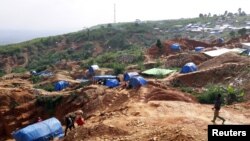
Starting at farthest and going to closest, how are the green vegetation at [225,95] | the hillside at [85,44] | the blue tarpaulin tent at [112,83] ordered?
the hillside at [85,44] < the blue tarpaulin tent at [112,83] < the green vegetation at [225,95]

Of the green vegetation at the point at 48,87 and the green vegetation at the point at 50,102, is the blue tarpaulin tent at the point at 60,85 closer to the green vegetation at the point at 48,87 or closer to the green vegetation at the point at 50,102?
the green vegetation at the point at 48,87

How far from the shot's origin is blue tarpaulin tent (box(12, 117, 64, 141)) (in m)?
18.0

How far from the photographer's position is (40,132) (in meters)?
18.2

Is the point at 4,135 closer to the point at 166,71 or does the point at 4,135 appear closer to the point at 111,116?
the point at 111,116

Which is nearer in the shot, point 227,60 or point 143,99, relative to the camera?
point 143,99

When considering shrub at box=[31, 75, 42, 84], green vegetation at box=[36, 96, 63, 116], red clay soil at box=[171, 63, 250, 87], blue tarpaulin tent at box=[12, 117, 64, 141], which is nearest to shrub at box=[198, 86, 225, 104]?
red clay soil at box=[171, 63, 250, 87]

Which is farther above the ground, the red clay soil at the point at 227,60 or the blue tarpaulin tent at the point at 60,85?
the red clay soil at the point at 227,60

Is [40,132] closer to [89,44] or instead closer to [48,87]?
[48,87]

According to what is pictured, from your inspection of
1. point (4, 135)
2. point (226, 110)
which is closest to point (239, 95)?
point (226, 110)

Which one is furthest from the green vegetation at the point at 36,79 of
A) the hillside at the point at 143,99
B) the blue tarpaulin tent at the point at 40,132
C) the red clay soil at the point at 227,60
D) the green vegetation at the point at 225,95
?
the green vegetation at the point at 225,95

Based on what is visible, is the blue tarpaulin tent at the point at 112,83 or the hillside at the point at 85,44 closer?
the blue tarpaulin tent at the point at 112,83

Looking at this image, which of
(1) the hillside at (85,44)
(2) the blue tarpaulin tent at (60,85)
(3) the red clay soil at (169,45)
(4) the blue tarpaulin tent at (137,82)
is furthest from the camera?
(1) the hillside at (85,44)

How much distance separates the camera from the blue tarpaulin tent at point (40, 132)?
18.0 meters

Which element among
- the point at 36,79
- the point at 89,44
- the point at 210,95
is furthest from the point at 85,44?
the point at 210,95
